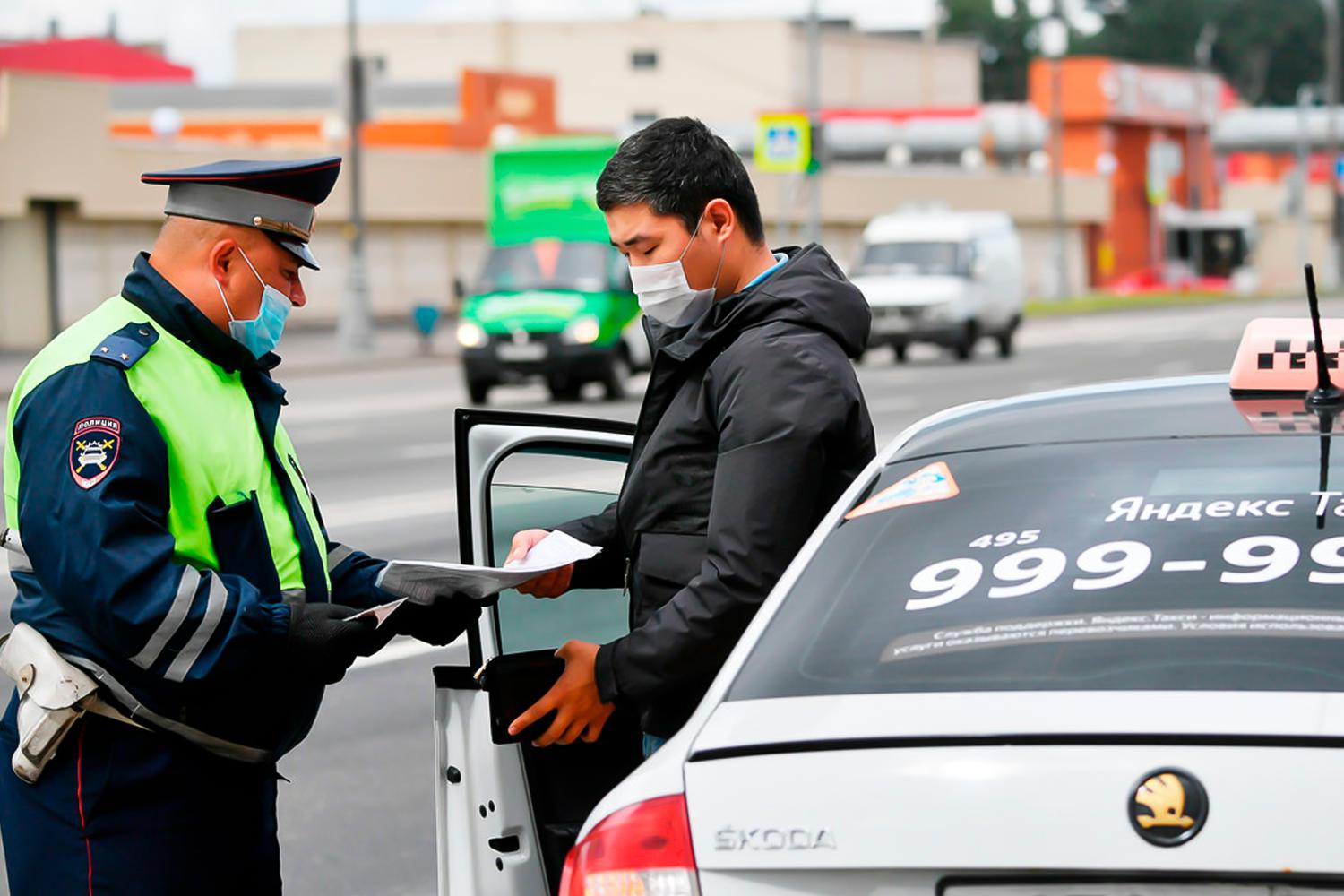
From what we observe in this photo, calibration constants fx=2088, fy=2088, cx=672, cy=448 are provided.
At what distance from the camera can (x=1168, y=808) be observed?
220 cm

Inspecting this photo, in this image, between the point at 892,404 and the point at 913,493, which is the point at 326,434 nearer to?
the point at 892,404

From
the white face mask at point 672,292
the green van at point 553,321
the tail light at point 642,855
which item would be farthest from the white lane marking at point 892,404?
the tail light at point 642,855

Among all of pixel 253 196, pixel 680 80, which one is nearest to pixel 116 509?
pixel 253 196

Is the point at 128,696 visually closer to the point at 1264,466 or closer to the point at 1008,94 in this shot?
the point at 1264,466

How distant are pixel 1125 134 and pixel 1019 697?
74.7 m

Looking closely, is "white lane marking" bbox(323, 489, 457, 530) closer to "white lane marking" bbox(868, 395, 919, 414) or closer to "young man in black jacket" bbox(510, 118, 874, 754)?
"white lane marking" bbox(868, 395, 919, 414)

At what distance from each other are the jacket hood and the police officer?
1.87 ft

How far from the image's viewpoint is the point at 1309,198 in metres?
83.2

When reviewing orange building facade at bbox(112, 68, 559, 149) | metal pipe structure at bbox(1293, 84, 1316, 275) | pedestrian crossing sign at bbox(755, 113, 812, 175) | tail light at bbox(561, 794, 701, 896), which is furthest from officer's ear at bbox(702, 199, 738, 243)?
metal pipe structure at bbox(1293, 84, 1316, 275)

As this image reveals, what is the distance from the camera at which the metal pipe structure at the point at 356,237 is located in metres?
31.5

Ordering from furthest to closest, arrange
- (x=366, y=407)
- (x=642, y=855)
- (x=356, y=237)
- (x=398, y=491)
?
(x=356, y=237)
(x=366, y=407)
(x=398, y=491)
(x=642, y=855)

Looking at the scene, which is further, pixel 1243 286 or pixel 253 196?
pixel 1243 286

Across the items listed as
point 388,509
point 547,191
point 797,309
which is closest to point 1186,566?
point 797,309

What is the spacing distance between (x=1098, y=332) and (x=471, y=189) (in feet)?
44.4
